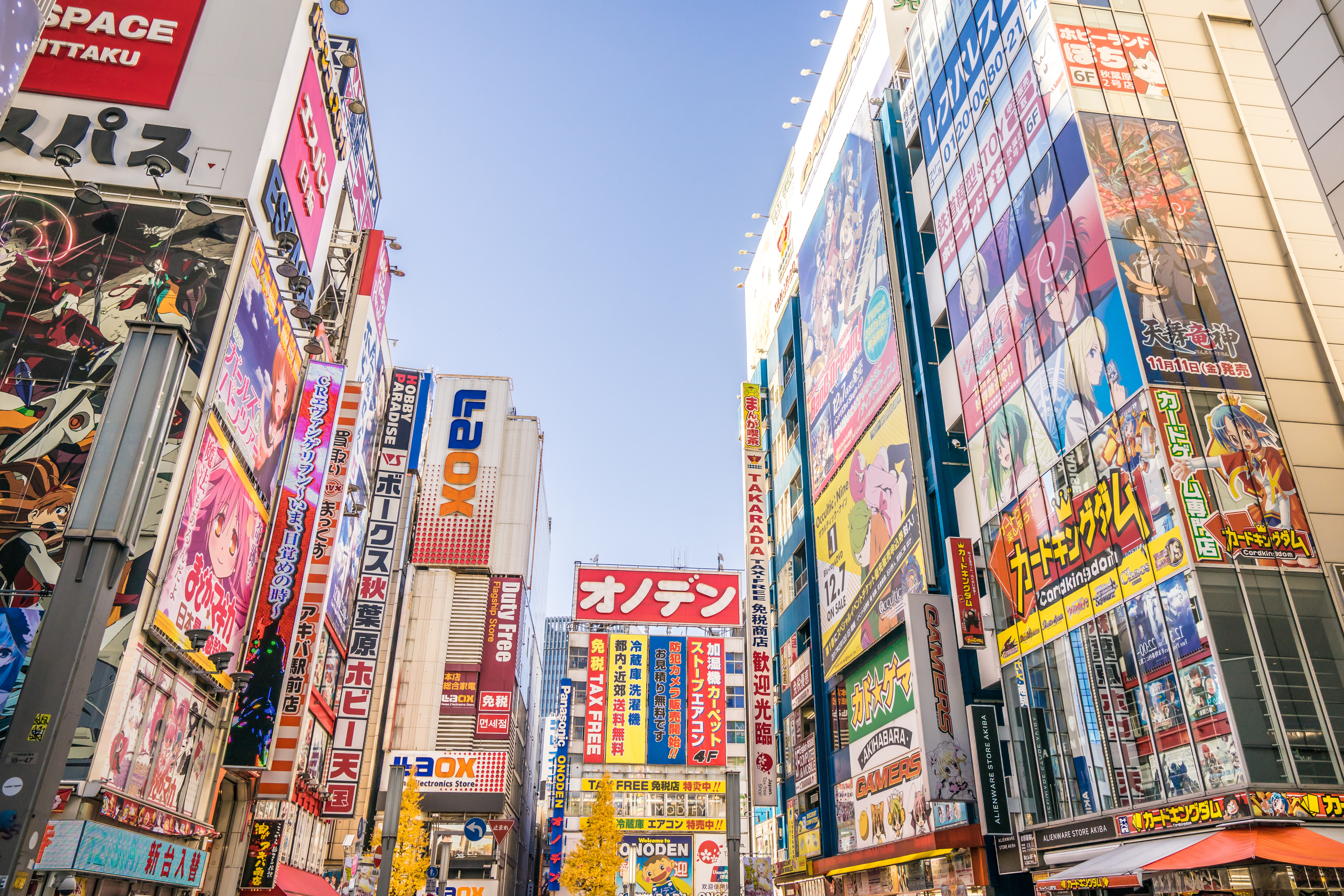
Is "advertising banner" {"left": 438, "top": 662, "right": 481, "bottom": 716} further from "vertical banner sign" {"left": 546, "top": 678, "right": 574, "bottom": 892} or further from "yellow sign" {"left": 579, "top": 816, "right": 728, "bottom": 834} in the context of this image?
"yellow sign" {"left": 579, "top": 816, "right": 728, "bottom": 834}

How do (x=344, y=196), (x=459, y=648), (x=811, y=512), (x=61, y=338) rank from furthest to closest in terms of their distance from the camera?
(x=459, y=648), (x=811, y=512), (x=344, y=196), (x=61, y=338)

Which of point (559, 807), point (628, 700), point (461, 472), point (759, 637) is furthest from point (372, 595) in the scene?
point (461, 472)

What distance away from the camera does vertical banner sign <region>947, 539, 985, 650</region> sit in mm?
25781

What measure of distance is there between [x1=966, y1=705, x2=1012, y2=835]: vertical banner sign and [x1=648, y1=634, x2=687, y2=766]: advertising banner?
46744 millimetres

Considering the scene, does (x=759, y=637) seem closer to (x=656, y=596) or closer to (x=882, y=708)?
(x=882, y=708)

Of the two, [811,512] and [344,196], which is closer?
[344,196]

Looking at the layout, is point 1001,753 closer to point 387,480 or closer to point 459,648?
point 387,480

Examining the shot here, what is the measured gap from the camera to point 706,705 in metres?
70.6

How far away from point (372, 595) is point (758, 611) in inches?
812

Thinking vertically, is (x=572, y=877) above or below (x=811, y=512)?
below

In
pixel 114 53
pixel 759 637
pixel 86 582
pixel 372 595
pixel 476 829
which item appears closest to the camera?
pixel 86 582

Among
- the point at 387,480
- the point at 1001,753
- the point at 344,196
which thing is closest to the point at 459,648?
the point at 387,480

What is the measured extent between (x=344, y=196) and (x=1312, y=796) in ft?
113

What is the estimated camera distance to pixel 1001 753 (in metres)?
24.8
